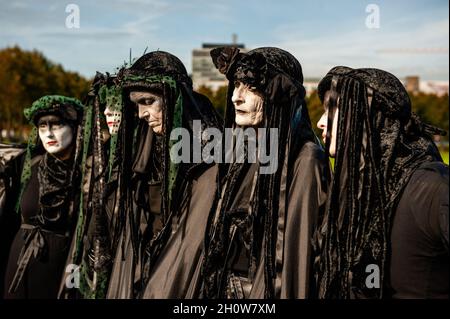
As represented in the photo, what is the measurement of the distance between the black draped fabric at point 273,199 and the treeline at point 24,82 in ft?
110

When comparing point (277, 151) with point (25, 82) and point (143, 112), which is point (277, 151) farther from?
point (25, 82)

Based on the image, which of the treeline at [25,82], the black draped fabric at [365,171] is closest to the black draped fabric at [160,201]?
the black draped fabric at [365,171]

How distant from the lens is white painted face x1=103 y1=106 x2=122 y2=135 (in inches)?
171

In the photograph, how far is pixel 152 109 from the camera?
13.8 ft

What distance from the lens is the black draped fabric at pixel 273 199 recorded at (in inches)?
137

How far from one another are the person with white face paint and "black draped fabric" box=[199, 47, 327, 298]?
1364 millimetres

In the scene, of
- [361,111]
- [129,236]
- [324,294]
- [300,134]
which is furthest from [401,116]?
[129,236]

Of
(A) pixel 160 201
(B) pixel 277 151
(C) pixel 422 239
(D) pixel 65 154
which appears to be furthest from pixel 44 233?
(C) pixel 422 239

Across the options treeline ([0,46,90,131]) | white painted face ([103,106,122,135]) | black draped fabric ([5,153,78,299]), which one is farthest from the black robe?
treeline ([0,46,90,131])

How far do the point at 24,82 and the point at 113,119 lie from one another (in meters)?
34.5

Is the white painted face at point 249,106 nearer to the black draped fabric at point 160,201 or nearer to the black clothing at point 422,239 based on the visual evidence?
the black draped fabric at point 160,201

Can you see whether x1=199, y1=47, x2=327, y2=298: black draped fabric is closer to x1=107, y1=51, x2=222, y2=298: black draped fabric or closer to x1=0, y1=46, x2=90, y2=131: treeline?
x1=107, y1=51, x2=222, y2=298: black draped fabric

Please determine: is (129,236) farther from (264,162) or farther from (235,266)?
(264,162)

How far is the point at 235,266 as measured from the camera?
12.3 ft
